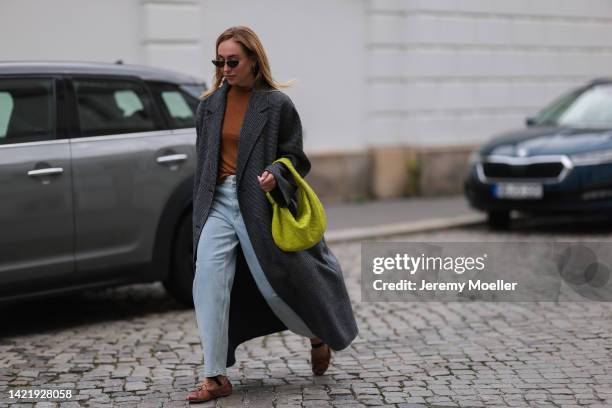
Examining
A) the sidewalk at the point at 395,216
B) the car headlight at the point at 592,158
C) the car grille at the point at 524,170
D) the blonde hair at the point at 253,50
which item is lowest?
the sidewalk at the point at 395,216

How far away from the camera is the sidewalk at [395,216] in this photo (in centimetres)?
1242

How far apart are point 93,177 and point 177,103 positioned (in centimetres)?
102

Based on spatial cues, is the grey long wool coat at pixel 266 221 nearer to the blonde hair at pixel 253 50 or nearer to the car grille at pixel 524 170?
the blonde hair at pixel 253 50

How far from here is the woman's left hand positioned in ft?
17.1

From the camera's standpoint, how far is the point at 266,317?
5609 millimetres

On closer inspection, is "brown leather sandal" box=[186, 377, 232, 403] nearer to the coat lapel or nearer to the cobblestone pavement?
the cobblestone pavement

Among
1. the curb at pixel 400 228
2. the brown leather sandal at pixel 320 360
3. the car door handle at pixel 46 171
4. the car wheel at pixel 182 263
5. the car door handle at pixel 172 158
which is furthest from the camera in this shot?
the curb at pixel 400 228

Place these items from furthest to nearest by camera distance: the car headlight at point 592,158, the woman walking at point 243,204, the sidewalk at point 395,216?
1. the sidewalk at point 395,216
2. the car headlight at point 592,158
3. the woman walking at point 243,204

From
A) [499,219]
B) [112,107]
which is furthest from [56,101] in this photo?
[499,219]

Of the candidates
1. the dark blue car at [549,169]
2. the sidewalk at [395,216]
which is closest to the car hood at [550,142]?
the dark blue car at [549,169]

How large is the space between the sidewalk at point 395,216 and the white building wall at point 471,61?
1.07 metres

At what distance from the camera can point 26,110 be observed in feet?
23.4

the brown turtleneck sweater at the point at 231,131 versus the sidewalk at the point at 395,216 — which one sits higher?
the brown turtleneck sweater at the point at 231,131

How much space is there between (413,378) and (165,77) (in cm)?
314
